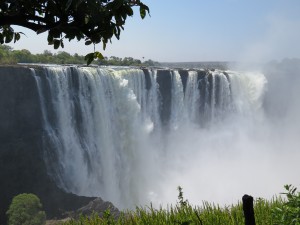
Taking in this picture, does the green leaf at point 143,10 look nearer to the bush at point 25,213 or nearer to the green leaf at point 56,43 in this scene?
the green leaf at point 56,43

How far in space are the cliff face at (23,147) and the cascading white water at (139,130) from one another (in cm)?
61

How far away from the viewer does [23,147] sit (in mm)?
24734

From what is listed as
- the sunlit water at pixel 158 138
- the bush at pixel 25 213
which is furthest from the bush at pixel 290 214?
the sunlit water at pixel 158 138

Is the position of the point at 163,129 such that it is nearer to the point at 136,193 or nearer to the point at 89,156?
the point at 136,193

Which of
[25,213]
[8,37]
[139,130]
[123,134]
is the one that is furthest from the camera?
[139,130]

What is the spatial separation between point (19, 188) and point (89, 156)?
4.44 metres

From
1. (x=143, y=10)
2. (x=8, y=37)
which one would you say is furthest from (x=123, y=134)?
(x=143, y=10)

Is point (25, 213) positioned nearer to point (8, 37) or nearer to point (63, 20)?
point (8, 37)

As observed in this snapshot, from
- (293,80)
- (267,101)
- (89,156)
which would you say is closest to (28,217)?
(89,156)

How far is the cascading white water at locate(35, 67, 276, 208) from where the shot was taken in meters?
25.0

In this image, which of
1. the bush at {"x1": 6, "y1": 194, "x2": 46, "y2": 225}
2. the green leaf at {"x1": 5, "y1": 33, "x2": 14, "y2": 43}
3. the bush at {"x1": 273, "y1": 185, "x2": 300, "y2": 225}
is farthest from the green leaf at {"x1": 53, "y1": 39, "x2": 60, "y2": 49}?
the bush at {"x1": 6, "y1": 194, "x2": 46, "y2": 225}

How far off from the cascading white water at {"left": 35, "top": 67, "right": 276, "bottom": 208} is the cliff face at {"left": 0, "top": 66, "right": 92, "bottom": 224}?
0.61 metres

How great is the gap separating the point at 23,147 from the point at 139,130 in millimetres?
Answer: 8373

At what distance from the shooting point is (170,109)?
32.9 meters
